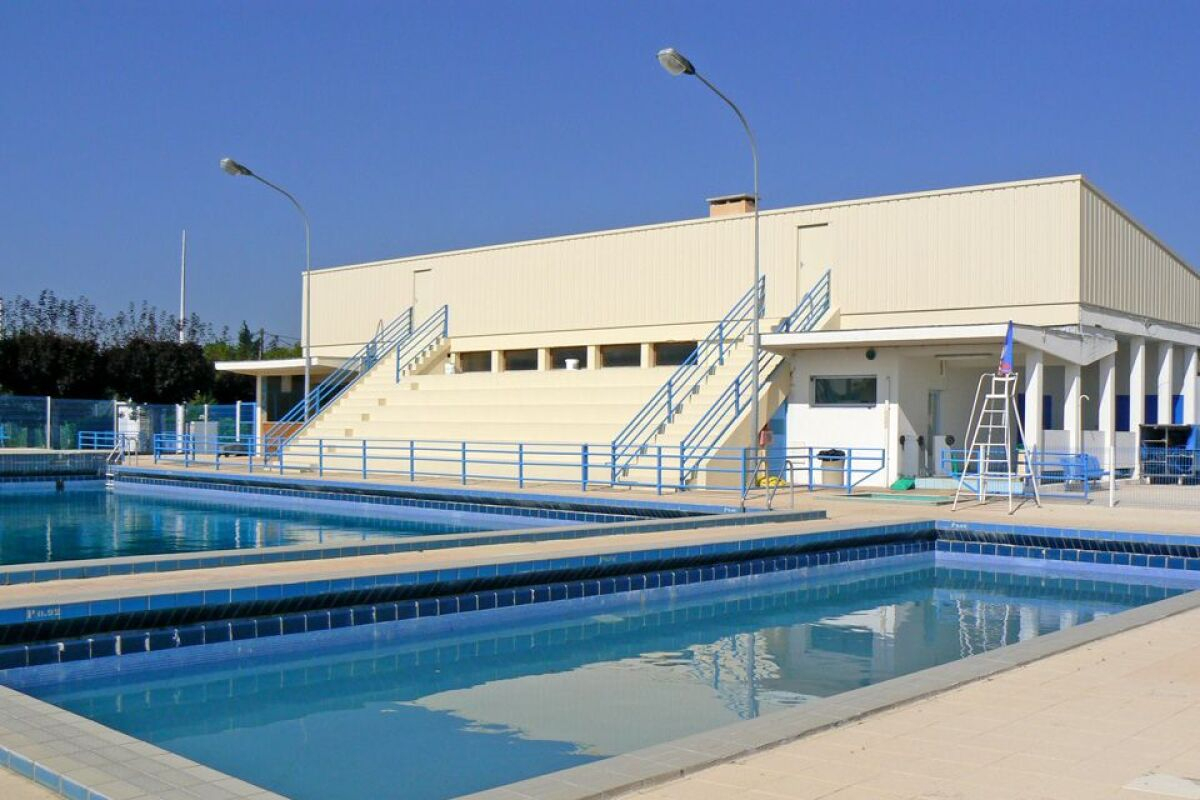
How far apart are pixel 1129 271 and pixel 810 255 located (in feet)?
19.7

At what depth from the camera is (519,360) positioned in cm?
3014

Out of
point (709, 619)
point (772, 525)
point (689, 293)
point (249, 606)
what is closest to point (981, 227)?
point (689, 293)

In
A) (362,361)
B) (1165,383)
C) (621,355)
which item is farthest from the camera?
(362,361)

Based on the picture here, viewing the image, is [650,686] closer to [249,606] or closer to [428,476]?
[249,606]

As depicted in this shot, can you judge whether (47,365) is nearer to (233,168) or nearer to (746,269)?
(233,168)

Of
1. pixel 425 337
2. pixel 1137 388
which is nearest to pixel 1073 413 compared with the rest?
pixel 1137 388

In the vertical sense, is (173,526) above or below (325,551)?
below

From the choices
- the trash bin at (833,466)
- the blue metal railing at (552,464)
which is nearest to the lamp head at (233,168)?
the blue metal railing at (552,464)

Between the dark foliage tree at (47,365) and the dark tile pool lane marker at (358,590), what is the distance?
34043 millimetres

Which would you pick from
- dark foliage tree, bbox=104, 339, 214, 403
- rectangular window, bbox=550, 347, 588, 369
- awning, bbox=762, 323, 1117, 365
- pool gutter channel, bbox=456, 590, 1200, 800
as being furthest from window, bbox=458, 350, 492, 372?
pool gutter channel, bbox=456, 590, 1200, 800

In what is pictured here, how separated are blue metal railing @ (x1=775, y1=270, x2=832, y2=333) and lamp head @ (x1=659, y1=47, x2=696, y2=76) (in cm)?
638

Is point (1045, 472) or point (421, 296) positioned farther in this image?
point (421, 296)

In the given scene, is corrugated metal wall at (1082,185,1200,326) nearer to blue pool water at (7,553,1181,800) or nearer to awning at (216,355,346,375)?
blue pool water at (7,553,1181,800)

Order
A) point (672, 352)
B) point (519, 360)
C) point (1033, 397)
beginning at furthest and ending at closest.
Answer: point (519, 360), point (672, 352), point (1033, 397)
